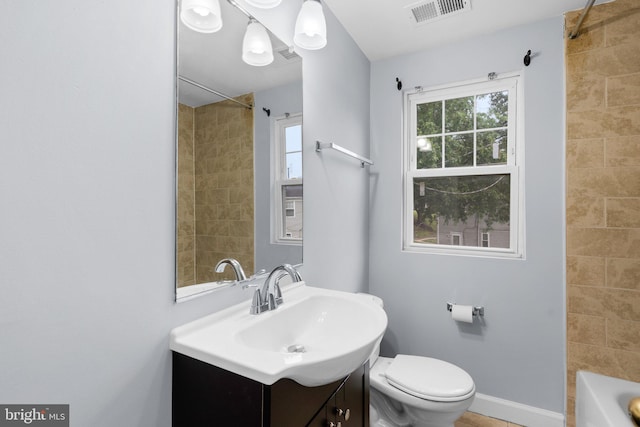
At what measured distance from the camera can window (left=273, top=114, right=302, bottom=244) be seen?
138cm

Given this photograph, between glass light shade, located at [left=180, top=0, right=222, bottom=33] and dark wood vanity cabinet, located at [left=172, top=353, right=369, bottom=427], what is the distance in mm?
995

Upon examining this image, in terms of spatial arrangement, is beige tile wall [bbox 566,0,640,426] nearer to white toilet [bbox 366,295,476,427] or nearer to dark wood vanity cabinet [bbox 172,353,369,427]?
white toilet [bbox 366,295,476,427]

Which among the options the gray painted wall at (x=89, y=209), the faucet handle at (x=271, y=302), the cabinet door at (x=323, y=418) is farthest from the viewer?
the faucet handle at (x=271, y=302)

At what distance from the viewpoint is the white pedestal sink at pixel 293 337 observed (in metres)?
0.74

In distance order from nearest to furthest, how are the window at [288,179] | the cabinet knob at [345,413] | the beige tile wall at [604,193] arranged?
the cabinet knob at [345,413]
the window at [288,179]
the beige tile wall at [604,193]

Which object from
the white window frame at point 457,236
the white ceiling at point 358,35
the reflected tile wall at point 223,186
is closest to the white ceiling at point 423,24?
the white ceiling at point 358,35

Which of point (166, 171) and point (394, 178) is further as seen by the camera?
point (394, 178)

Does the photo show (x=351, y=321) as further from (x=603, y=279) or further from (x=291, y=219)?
(x=603, y=279)

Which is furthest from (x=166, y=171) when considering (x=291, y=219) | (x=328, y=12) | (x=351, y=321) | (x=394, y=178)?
(x=394, y=178)

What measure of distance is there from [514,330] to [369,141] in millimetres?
1572

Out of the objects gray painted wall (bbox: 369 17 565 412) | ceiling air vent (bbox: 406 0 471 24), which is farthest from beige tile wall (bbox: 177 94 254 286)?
gray painted wall (bbox: 369 17 565 412)

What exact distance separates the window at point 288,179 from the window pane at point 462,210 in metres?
1.12

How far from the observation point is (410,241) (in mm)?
2266

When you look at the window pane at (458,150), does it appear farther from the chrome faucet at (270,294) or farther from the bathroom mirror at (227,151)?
the chrome faucet at (270,294)
